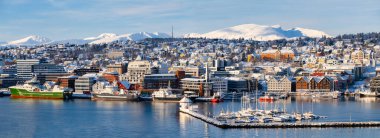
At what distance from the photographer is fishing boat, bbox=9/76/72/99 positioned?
47.8 metres

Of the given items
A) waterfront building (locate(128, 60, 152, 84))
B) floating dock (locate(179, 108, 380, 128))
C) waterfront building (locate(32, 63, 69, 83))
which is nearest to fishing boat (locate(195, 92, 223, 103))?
waterfront building (locate(128, 60, 152, 84))

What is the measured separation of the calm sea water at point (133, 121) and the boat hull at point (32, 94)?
7473mm

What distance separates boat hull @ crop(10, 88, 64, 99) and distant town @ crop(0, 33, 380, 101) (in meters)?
0.18

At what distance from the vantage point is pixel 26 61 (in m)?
64.2

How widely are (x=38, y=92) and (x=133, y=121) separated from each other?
64.2 ft

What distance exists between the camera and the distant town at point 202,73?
4966 centimetres

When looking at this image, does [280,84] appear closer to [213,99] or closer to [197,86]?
[197,86]

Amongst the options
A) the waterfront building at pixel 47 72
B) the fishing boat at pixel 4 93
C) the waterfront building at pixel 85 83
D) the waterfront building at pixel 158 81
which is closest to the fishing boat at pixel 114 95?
the waterfront building at pixel 158 81

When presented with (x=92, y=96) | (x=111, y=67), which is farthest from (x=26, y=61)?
(x=92, y=96)

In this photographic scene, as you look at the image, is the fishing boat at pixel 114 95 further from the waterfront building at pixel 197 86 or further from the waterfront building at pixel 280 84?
the waterfront building at pixel 280 84

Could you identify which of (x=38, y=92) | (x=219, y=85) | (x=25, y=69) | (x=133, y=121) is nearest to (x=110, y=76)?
(x=38, y=92)

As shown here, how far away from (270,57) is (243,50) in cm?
1307

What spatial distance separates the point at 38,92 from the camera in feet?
160

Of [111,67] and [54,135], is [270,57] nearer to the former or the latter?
[111,67]
